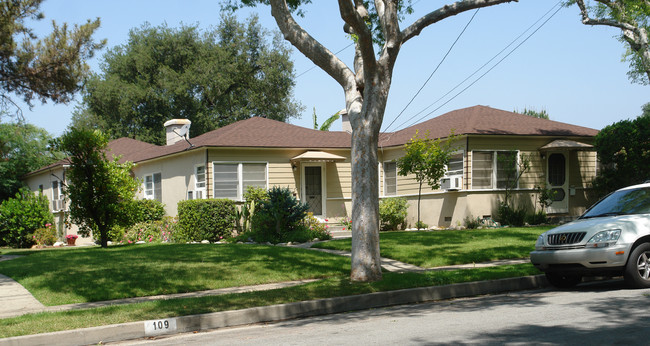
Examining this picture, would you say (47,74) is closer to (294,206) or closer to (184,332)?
(294,206)

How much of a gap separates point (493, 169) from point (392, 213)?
13.1 ft

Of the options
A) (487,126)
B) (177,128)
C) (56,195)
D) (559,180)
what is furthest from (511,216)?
(56,195)

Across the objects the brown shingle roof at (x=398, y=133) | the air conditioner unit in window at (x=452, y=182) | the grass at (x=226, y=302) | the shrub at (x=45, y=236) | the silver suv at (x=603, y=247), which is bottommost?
the shrub at (x=45, y=236)

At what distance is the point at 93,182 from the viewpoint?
56.6 ft

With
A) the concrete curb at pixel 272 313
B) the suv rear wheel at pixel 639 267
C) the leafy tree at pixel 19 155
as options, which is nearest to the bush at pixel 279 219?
the concrete curb at pixel 272 313

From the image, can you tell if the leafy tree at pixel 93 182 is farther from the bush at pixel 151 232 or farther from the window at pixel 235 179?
the window at pixel 235 179

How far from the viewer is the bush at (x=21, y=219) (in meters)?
24.3

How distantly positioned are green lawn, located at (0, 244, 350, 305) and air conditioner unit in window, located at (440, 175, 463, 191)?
8.81 m

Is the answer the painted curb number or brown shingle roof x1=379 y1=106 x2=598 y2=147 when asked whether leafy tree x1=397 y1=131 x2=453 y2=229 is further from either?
the painted curb number

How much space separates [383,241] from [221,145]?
26.5 feet

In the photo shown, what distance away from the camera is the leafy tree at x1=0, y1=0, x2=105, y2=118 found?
17.0 m

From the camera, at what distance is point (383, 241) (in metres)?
16.5

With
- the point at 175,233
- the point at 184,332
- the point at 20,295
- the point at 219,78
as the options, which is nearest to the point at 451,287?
the point at 184,332

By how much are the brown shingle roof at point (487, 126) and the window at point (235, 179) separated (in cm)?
578
